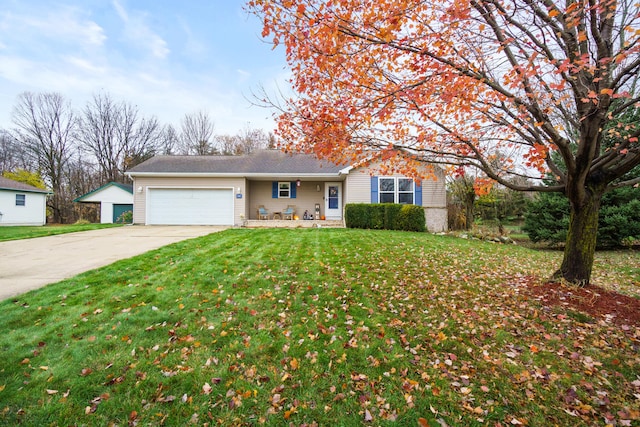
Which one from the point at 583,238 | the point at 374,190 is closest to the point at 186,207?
the point at 374,190

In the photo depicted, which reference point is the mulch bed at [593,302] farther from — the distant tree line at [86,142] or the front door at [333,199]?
the distant tree line at [86,142]

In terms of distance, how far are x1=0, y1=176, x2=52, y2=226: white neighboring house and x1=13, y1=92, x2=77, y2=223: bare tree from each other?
16.4 feet

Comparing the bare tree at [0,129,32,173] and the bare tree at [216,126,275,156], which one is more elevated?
the bare tree at [216,126,275,156]

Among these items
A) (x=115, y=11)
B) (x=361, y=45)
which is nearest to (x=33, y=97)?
(x=115, y=11)

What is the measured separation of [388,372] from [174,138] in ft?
108

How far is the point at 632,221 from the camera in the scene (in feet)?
31.5

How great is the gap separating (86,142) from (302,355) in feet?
109

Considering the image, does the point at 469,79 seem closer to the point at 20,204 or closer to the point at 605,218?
the point at 605,218

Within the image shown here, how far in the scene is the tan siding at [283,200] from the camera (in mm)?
15977

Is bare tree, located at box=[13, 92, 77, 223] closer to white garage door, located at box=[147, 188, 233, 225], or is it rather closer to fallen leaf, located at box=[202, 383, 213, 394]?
white garage door, located at box=[147, 188, 233, 225]

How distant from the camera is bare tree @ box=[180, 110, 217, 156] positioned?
2823 centimetres

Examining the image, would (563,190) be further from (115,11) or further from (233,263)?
(115,11)

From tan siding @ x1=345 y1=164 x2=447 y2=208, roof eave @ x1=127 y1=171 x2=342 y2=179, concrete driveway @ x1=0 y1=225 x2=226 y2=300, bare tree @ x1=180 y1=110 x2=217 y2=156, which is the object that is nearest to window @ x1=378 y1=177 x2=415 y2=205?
tan siding @ x1=345 y1=164 x2=447 y2=208

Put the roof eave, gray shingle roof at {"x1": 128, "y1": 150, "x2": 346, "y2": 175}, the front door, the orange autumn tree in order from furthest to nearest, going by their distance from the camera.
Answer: the front door → gray shingle roof at {"x1": 128, "y1": 150, "x2": 346, "y2": 175} → the roof eave → the orange autumn tree
